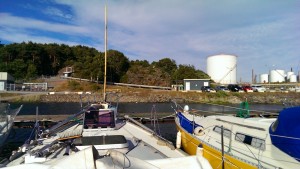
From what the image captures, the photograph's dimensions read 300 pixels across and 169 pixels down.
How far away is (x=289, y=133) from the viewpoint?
745 centimetres

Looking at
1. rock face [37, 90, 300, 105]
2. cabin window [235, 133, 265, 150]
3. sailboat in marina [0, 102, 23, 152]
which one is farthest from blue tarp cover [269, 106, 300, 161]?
rock face [37, 90, 300, 105]

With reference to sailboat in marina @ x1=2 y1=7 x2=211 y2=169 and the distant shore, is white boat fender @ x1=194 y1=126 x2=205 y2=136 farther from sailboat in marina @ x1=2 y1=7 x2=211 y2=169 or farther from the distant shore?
the distant shore

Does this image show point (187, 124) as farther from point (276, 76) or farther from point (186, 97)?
point (276, 76)

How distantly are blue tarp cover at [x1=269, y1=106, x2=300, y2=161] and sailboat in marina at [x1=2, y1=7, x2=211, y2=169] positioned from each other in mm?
2977

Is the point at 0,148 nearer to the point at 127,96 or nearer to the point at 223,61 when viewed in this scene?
the point at 127,96

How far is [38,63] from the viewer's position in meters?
91.8

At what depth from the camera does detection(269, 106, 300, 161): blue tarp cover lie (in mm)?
7287

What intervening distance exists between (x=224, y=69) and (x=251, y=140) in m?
89.3

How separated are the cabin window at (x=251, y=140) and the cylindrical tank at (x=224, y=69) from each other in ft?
291

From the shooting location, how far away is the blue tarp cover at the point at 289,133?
729cm

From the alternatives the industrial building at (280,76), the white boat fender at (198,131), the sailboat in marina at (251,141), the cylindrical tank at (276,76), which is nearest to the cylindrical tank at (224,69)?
the industrial building at (280,76)

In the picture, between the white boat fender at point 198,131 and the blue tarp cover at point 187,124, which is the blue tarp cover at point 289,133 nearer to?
the white boat fender at point 198,131

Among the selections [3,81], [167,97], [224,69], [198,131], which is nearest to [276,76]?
[224,69]

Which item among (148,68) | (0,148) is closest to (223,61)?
(148,68)
